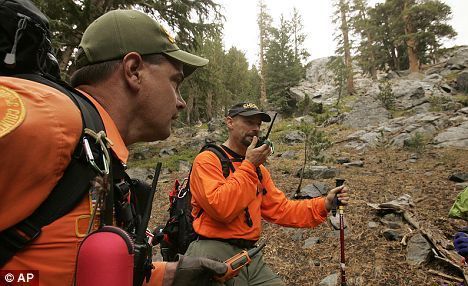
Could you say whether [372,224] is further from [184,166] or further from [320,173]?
[184,166]

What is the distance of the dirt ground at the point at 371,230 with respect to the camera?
5016mm

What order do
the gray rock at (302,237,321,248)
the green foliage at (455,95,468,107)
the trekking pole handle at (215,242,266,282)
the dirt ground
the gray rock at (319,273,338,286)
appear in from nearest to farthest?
the trekking pole handle at (215,242,266,282)
the gray rock at (319,273,338,286)
the dirt ground
the gray rock at (302,237,321,248)
the green foliage at (455,95,468,107)

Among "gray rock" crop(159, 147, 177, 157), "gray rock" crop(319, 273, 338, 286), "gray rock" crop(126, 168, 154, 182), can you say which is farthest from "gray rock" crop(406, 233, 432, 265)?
"gray rock" crop(159, 147, 177, 157)

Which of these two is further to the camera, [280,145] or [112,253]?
[280,145]

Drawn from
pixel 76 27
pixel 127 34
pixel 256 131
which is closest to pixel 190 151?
pixel 76 27

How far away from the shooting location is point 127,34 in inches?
65.2

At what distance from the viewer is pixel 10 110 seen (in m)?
0.93

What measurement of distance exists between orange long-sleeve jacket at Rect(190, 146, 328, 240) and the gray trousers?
0.10 meters

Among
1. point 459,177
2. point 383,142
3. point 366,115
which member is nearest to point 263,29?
point 366,115

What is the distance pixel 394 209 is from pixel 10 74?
23.5ft

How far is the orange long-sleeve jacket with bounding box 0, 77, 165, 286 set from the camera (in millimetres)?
933

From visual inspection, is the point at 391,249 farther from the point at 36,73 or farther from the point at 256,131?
the point at 36,73

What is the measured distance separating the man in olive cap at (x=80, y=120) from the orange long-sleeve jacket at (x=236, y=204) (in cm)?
116

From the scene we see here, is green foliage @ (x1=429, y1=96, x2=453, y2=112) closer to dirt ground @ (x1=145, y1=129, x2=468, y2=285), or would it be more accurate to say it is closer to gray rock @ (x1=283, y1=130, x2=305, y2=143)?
gray rock @ (x1=283, y1=130, x2=305, y2=143)
